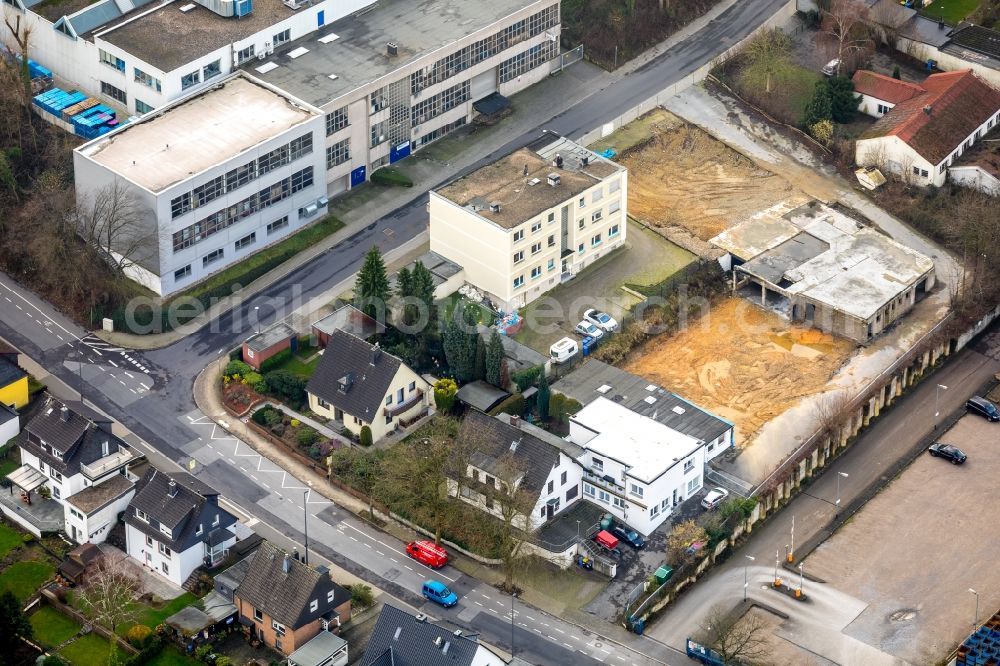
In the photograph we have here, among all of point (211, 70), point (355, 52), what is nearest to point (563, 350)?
point (355, 52)

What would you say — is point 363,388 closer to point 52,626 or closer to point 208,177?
point 208,177

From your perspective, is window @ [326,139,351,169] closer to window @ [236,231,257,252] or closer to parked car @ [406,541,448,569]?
window @ [236,231,257,252]

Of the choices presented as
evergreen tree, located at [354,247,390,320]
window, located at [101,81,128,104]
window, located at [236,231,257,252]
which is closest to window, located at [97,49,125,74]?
window, located at [101,81,128,104]

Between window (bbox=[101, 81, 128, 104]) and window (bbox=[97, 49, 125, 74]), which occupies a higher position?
window (bbox=[97, 49, 125, 74])

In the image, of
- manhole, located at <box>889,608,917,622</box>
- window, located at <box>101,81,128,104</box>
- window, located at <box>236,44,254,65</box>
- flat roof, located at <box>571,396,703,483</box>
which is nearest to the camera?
manhole, located at <box>889,608,917,622</box>

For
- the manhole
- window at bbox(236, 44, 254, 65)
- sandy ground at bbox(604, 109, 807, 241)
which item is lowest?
the manhole
